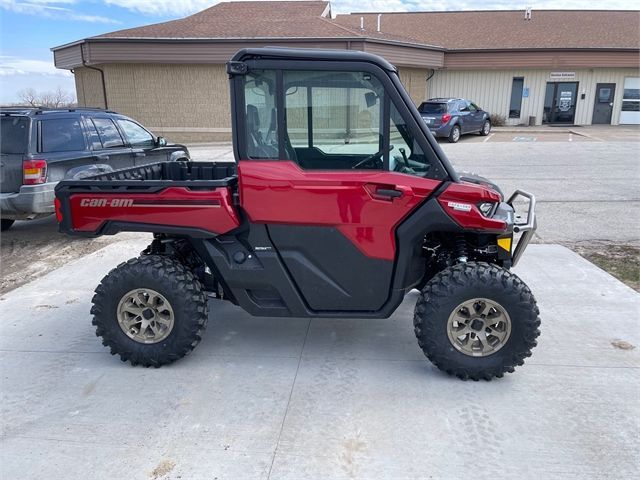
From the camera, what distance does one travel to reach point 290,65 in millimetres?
3113

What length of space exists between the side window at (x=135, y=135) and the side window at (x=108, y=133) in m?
0.19

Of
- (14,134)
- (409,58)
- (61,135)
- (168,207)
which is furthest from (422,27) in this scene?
(168,207)

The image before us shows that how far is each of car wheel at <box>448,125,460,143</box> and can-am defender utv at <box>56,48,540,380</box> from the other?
622 inches

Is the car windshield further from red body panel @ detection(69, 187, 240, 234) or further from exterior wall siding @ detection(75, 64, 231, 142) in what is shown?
exterior wall siding @ detection(75, 64, 231, 142)

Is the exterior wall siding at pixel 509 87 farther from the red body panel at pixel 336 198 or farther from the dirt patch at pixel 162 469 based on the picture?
the dirt patch at pixel 162 469

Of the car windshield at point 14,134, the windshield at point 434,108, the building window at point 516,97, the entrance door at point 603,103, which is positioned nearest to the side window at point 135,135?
the car windshield at point 14,134

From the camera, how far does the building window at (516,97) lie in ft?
82.4

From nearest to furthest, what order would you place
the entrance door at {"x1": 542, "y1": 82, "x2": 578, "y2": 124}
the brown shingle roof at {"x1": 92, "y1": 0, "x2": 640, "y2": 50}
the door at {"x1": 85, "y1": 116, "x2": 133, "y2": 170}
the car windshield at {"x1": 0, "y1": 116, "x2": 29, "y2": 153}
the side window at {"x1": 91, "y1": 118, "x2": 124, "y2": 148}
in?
1. the car windshield at {"x1": 0, "y1": 116, "x2": 29, "y2": 153}
2. the door at {"x1": 85, "y1": 116, "x2": 133, "y2": 170}
3. the side window at {"x1": 91, "y1": 118, "x2": 124, "y2": 148}
4. the brown shingle roof at {"x1": 92, "y1": 0, "x2": 640, "y2": 50}
5. the entrance door at {"x1": 542, "y1": 82, "x2": 578, "y2": 124}

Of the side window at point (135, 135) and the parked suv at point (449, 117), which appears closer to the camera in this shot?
the side window at point (135, 135)

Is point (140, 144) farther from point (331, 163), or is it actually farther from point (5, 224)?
point (331, 163)

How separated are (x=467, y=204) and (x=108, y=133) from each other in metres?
6.05

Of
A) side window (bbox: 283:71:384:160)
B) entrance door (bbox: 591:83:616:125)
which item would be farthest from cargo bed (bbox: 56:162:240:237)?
entrance door (bbox: 591:83:616:125)

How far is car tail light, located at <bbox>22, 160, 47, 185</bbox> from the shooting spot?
6266 mm

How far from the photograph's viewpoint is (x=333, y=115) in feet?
10.6
